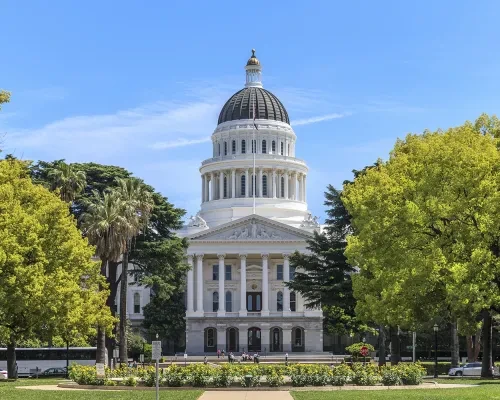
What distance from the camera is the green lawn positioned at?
32.1 metres

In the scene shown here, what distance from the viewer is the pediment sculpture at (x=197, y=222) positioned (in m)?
125

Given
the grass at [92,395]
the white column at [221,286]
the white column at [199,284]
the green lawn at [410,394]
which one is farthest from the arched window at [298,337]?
the grass at [92,395]

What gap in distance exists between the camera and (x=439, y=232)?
4612 cm

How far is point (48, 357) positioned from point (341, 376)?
38.9 metres

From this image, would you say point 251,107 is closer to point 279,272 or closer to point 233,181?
point 233,181

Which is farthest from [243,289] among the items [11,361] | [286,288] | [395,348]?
[11,361]

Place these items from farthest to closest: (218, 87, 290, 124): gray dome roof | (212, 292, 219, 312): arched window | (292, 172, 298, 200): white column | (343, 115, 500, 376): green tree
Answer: (292, 172, 298, 200): white column, (218, 87, 290, 124): gray dome roof, (212, 292, 219, 312): arched window, (343, 115, 500, 376): green tree

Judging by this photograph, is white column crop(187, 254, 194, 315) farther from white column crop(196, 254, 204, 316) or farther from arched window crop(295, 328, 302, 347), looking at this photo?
arched window crop(295, 328, 302, 347)

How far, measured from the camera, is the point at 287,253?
11706cm

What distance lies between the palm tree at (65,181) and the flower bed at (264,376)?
25.6 metres

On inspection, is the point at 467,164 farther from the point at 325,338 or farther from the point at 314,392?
the point at 325,338

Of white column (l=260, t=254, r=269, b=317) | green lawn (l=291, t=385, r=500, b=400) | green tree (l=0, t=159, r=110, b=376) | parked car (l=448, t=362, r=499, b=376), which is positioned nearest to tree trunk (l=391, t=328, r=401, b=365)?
parked car (l=448, t=362, r=499, b=376)

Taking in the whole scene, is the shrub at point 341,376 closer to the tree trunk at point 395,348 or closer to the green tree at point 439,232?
the green tree at point 439,232

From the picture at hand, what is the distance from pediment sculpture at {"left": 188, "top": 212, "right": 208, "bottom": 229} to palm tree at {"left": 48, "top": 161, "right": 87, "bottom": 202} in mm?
58264
